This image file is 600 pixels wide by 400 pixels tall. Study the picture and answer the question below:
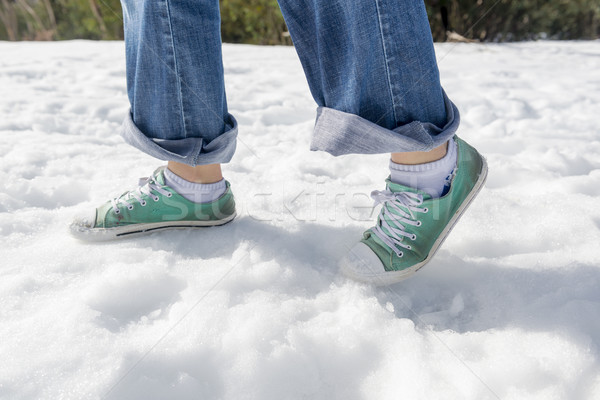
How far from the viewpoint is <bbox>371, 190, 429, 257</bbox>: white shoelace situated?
34.2 inches

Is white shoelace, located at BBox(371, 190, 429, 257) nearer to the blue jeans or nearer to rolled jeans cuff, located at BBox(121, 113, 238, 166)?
the blue jeans

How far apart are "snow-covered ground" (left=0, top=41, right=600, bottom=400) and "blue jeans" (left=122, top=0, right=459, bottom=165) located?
0.83 ft

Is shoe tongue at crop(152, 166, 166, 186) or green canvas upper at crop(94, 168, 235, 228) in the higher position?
shoe tongue at crop(152, 166, 166, 186)

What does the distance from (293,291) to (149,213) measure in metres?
0.41

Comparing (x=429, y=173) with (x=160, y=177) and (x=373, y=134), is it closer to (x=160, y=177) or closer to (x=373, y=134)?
(x=373, y=134)

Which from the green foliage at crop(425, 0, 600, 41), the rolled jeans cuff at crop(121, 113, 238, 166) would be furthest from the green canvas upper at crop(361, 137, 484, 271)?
the green foliage at crop(425, 0, 600, 41)

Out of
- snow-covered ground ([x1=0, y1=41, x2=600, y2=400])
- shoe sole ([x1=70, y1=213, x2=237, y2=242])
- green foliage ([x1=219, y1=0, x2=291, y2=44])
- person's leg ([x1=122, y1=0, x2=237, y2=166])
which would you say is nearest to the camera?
snow-covered ground ([x1=0, y1=41, x2=600, y2=400])

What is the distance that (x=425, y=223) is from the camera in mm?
874

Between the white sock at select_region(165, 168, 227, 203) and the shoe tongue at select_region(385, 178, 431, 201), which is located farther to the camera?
Result: the white sock at select_region(165, 168, 227, 203)

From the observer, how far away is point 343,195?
123 cm

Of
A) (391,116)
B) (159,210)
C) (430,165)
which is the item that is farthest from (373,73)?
(159,210)

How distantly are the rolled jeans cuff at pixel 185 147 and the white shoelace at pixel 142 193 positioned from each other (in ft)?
0.38

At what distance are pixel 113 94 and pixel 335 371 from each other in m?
1.94

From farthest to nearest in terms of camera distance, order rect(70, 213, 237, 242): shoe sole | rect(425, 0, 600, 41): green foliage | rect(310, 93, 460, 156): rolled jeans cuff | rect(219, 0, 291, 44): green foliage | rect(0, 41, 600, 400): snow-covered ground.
A: rect(219, 0, 291, 44): green foliage
rect(425, 0, 600, 41): green foliage
rect(70, 213, 237, 242): shoe sole
rect(310, 93, 460, 156): rolled jeans cuff
rect(0, 41, 600, 400): snow-covered ground
